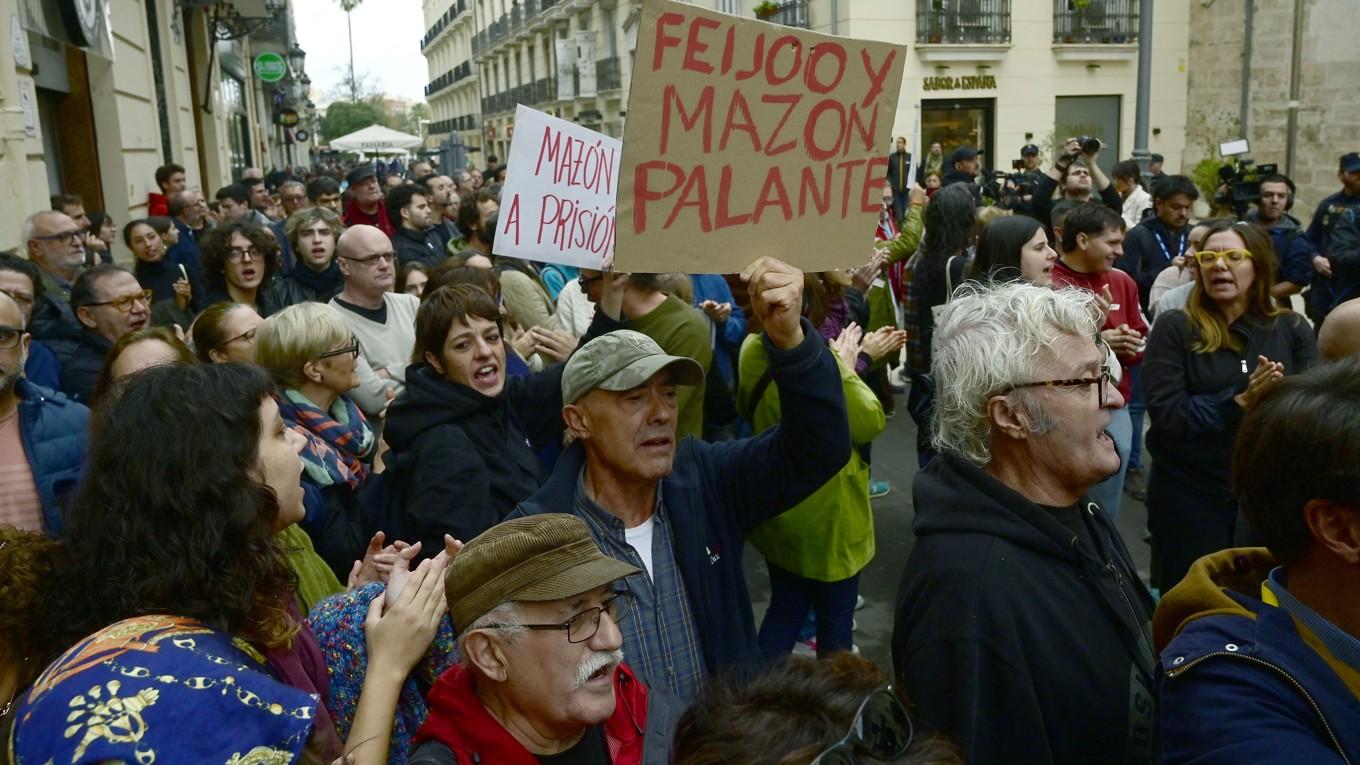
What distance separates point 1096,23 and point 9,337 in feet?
→ 80.9

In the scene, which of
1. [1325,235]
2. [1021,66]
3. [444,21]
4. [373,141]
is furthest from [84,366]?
[444,21]

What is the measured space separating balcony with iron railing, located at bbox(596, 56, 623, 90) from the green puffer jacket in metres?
33.1

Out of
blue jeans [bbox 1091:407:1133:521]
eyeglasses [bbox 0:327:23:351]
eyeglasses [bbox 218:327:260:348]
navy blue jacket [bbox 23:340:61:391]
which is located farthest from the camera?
blue jeans [bbox 1091:407:1133:521]

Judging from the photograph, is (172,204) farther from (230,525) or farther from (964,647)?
(964,647)

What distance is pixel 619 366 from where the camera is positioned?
8.48ft

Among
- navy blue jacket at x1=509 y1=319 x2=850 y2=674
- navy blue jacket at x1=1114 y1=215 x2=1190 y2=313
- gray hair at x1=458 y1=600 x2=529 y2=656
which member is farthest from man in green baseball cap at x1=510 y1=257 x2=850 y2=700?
navy blue jacket at x1=1114 y1=215 x2=1190 y2=313

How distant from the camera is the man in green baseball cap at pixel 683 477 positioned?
96.7 inches

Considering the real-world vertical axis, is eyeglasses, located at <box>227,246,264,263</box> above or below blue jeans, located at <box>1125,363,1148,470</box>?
above

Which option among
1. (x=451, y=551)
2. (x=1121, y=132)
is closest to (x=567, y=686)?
(x=451, y=551)

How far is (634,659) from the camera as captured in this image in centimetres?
239

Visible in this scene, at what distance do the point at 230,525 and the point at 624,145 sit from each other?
1.13 meters

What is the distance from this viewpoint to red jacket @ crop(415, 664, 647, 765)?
1829 mm

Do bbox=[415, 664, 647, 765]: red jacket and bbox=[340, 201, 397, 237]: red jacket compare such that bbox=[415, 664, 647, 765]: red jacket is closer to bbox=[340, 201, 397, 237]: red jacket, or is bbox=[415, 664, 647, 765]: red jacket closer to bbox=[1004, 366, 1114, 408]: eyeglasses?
bbox=[1004, 366, 1114, 408]: eyeglasses

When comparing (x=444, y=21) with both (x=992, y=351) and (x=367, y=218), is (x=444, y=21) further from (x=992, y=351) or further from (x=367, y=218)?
(x=992, y=351)
